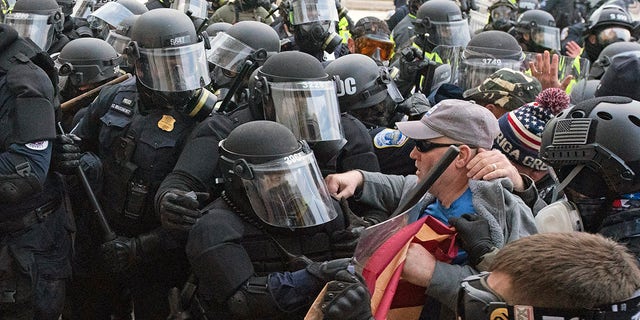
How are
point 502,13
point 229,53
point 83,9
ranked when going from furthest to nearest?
point 502,13 < point 83,9 < point 229,53

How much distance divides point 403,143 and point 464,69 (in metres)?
1.84

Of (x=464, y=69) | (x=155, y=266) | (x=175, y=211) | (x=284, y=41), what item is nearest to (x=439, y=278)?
(x=175, y=211)

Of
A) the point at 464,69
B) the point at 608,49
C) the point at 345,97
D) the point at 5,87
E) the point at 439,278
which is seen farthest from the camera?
the point at 608,49

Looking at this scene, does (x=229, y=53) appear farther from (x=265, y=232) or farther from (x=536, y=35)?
(x=536, y=35)

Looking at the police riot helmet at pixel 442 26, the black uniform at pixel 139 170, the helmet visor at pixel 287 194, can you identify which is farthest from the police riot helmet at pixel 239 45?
the police riot helmet at pixel 442 26

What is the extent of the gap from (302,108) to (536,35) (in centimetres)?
508

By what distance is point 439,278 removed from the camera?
3.03 metres

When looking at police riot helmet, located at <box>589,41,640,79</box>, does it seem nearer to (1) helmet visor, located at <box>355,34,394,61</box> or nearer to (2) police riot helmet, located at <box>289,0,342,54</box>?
(1) helmet visor, located at <box>355,34,394,61</box>

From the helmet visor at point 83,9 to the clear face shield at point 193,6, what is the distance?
1160mm

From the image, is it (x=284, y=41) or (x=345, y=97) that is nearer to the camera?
(x=345, y=97)

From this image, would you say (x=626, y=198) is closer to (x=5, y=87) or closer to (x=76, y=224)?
(x=5, y=87)

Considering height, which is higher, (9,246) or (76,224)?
(9,246)

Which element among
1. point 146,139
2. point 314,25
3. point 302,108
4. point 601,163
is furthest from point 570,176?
point 314,25

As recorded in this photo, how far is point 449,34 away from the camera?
816cm
